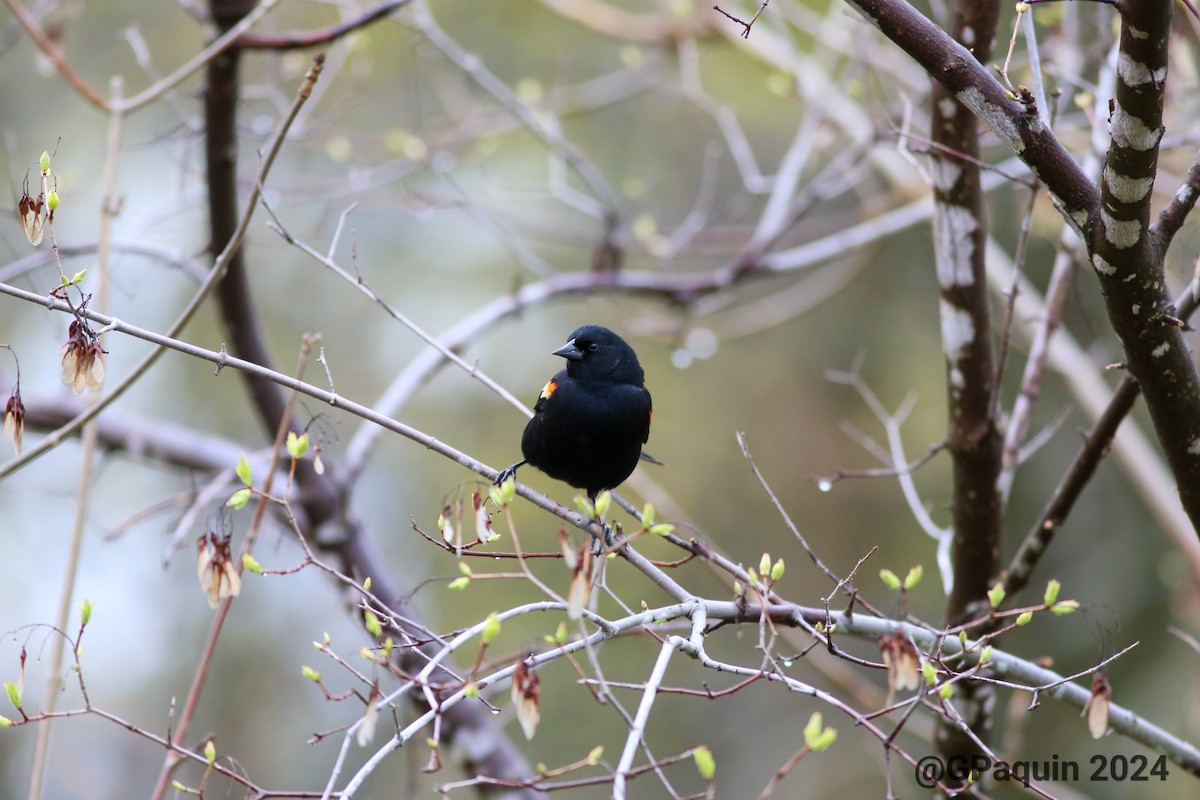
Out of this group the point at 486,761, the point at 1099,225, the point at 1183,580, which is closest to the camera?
the point at 1099,225

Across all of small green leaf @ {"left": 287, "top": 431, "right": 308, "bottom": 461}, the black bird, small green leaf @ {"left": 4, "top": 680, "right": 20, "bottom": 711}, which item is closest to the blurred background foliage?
the black bird

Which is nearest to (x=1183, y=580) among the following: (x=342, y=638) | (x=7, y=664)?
(x=342, y=638)

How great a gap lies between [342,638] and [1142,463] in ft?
24.9

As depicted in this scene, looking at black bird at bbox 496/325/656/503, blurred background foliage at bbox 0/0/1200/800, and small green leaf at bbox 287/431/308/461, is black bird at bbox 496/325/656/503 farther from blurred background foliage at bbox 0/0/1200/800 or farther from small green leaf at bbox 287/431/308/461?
blurred background foliage at bbox 0/0/1200/800

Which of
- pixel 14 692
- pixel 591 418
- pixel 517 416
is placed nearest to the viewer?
pixel 14 692

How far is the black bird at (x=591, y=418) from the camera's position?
12.9ft

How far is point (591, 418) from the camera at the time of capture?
12.9 feet

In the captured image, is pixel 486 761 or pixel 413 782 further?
pixel 486 761

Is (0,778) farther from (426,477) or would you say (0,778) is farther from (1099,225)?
(1099,225)

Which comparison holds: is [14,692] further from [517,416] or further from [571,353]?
[517,416]

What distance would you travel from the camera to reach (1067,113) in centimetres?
654

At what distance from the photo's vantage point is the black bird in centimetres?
392

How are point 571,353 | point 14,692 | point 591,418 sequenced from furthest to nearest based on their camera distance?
point 571,353
point 591,418
point 14,692

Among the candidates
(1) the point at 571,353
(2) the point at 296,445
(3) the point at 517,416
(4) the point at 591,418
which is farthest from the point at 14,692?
(3) the point at 517,416
